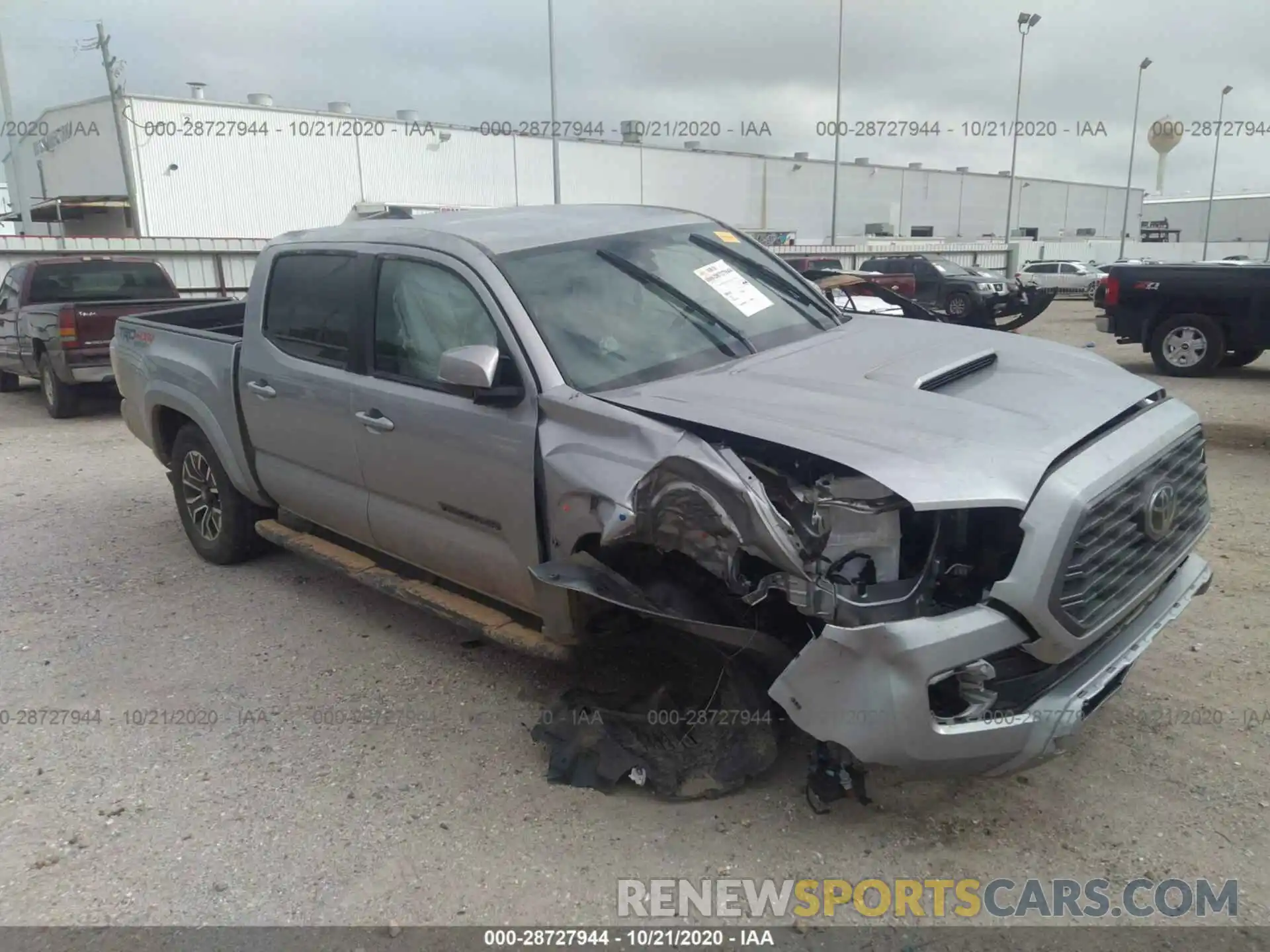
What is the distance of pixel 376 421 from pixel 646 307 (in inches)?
49.1

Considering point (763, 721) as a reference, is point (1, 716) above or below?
below

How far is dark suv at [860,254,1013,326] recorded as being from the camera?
2330 cm

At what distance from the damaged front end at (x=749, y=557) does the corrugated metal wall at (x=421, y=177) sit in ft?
103

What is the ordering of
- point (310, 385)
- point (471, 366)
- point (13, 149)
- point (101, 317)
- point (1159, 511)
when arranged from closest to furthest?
point (1159, 511) < point (471, 366) < point (310, 385) < point (101, 317) < point (13, 149)

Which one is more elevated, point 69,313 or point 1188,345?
point 69,313

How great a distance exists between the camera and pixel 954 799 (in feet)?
10.4

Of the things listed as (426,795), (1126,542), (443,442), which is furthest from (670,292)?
(426,795)

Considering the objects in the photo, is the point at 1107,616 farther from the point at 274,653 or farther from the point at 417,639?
the point at 274,653

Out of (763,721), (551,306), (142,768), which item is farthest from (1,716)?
(763,721)

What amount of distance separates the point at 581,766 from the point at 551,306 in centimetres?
171

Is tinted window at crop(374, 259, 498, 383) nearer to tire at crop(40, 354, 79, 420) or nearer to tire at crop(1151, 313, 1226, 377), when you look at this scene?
tire at crop(40, 354, 79, 420)

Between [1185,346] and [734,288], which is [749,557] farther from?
[1185,346]

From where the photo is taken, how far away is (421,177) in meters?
38.6

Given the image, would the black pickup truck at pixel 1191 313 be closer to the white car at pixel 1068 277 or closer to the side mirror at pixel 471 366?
the side mirror at pixel 471 366
